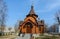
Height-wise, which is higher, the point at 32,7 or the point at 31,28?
the point at 32,7

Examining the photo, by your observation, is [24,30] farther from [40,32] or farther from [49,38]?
[49,38]

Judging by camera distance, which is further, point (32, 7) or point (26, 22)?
point (32, 7)

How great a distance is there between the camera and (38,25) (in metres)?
44.2

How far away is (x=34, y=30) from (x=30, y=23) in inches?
81.7

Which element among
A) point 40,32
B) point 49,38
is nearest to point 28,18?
point 40,32

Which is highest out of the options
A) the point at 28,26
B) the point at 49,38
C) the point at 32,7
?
the point at 32,7

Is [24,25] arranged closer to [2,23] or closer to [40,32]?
[40,32]

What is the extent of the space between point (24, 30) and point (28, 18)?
3.36m

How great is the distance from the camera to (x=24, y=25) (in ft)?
144

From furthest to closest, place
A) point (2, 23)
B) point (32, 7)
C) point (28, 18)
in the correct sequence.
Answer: point (2, 23) → point (32, 7) → point (28, 18)

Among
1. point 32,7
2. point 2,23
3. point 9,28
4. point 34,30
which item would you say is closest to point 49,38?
point 34,30

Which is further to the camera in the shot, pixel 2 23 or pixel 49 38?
pixel 2 23

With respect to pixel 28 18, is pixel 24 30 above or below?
below

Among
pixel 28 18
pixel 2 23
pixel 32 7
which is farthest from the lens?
pixel 2 23
